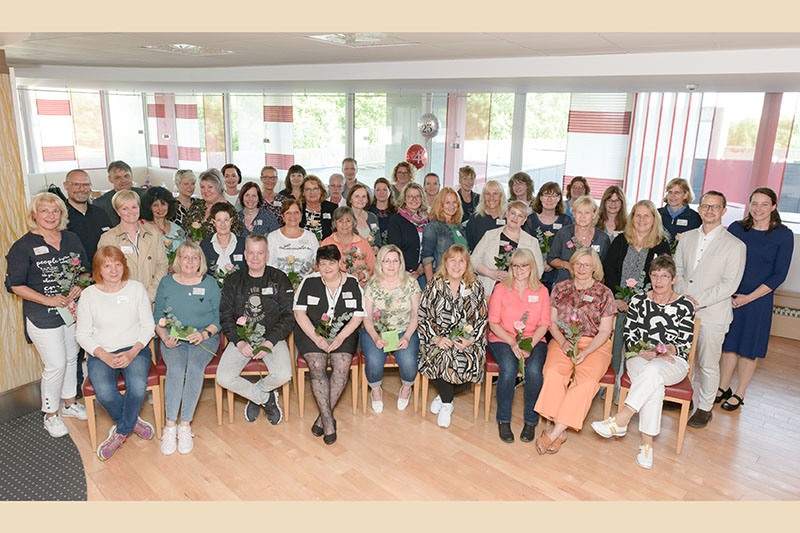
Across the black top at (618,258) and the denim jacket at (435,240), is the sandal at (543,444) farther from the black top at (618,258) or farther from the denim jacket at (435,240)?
the denim jacket at (435,240)

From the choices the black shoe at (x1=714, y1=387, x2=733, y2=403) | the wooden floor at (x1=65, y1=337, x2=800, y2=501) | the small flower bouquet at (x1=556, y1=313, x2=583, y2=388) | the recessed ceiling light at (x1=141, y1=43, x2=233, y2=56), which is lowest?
the wooden floor at (x1=65, y1=337, x2=800, y2=501)

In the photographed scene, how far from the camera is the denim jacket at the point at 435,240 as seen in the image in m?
5.36

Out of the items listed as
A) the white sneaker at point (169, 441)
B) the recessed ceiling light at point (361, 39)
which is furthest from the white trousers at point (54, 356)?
the recessed ceiling light at point (361, 39)

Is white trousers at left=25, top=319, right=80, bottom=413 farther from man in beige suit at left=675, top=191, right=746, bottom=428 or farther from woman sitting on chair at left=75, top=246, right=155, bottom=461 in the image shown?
man in beige suit at left=675, top=191, right=746, bottom=428

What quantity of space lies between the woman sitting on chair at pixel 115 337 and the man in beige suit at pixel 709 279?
419cm

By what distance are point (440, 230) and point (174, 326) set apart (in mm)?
2491

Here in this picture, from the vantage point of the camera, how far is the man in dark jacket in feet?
14.1

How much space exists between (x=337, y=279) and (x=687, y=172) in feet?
21.5

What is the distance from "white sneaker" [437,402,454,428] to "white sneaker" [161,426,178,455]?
6.51 ft

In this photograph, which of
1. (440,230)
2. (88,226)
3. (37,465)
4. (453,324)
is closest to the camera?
(37,465)

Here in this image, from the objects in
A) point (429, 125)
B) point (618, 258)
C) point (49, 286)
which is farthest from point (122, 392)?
point (429, 125)

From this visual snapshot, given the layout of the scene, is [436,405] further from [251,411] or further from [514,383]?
[251,411]

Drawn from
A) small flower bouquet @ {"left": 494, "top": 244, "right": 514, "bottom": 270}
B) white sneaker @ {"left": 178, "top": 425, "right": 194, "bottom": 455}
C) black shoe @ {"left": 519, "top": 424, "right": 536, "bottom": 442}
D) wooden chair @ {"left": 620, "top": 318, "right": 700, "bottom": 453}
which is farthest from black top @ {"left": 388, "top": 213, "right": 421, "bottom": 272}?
white sneaker @ {"left": 178, "top": 425, "right": 194, "bottom": 455}

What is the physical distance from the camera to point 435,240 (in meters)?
5.38
